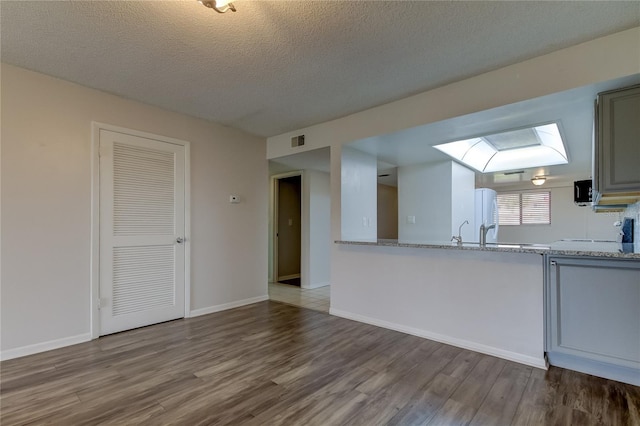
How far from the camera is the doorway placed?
6438 mm

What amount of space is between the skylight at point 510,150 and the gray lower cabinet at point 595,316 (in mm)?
2107

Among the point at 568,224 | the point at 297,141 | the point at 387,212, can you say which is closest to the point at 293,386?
the point at 297,141

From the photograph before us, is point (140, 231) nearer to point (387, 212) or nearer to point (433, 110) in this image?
point (433, 110)

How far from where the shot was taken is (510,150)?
4.91 meters

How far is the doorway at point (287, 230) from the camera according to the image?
644cm

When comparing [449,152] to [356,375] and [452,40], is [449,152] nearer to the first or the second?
[452,40]

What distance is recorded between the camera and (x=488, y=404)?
6.28 ft

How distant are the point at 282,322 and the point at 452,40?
3166mm

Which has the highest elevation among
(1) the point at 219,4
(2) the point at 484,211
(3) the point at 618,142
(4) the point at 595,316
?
(1) the point at 219,4

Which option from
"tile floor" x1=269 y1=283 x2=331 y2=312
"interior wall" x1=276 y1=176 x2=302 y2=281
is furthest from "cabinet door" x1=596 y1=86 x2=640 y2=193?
"interior wall" x1=276 y1=176 x2=302 y2=281

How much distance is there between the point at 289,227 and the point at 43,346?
15.0ft

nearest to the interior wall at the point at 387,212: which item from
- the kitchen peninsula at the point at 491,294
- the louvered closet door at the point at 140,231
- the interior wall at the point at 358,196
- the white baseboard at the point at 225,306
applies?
the interior wall at the point at 358,196

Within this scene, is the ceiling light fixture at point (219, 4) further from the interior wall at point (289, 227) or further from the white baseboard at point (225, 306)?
the interior wall at point (289, 227)

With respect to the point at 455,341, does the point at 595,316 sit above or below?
above
